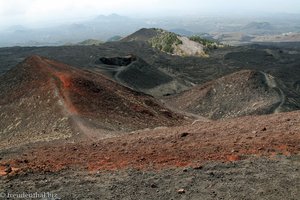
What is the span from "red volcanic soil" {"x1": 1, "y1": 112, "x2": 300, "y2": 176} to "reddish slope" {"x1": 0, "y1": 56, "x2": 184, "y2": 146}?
7976 mm

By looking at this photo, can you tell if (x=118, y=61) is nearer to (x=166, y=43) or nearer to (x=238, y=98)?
(x=238, y=98)

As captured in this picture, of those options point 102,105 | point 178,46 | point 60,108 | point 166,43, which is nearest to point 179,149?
point 60,108

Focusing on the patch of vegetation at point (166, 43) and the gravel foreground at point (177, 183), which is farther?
the patch of vegetation at point (166, 43)

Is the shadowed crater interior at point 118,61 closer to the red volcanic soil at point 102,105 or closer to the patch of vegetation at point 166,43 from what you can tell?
the red volcanic soil at point 102,105

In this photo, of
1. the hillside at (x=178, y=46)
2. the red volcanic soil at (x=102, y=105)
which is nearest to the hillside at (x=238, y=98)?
the red volcanic soil at (x=102, y=105)

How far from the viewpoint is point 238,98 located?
1736 inches

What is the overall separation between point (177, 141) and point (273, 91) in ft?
98.5

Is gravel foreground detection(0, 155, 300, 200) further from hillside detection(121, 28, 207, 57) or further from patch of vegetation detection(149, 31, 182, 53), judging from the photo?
patch of vegetation detection(149, 31, 182, 53)

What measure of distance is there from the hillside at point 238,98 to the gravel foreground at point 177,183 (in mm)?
28453

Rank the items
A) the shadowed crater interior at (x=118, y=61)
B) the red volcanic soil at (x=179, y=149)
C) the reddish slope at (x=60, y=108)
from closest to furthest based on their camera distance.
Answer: the red volcanic soil at (x=179, y=149)
the reddish slope at (x=60, y=108)
the shadowed crater interior at (x=118, y=61)

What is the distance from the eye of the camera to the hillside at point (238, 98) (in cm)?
4194

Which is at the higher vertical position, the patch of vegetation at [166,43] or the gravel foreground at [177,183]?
the gravel foreground at [177,183]

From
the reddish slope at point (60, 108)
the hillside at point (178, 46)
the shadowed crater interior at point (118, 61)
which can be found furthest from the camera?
the hillside at point (178, 46)

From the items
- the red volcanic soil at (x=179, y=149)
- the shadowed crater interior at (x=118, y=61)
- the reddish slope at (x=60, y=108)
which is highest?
the red volcanic soil at (x=179, y=149)
